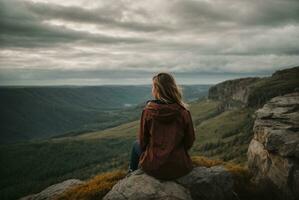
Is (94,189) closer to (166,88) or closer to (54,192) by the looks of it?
(54,192)

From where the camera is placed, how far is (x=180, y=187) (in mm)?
15703

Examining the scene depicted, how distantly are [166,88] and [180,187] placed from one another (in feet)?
15.7

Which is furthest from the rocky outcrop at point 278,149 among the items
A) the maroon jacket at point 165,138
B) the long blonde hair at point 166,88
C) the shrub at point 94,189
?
the shrub at point 94,189

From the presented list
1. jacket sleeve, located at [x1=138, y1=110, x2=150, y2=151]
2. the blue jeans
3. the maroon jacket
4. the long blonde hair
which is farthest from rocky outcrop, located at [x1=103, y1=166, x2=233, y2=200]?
the long blonde hair

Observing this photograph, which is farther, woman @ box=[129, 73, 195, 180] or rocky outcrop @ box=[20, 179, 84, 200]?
rocky outcrop @ box=[20, 179, 84, 200]

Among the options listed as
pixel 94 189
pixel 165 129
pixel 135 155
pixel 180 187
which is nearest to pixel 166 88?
pixel 165 129

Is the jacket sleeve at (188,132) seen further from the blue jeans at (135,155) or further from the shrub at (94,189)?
the shrub at (94,189)

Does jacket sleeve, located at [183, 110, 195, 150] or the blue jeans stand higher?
jacket sleeve, located at [183, 110, 195, 150]

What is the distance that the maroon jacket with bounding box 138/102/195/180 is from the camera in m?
14.9

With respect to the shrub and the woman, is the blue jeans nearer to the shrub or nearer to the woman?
the woman

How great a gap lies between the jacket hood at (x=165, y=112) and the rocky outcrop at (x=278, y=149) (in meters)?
7.19

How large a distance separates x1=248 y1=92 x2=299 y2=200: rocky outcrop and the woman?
6.06m

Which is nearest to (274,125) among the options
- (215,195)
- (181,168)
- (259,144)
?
(259,144)

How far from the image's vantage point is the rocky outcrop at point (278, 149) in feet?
58.0
